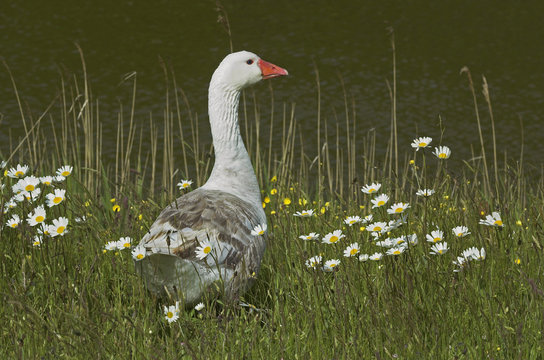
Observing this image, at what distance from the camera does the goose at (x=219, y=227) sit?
146 inches

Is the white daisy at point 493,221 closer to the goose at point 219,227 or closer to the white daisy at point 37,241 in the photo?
the goose at point 219,227

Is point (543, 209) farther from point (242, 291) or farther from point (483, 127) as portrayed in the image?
point (483, 127)

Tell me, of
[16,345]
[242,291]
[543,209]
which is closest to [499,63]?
[543,209]

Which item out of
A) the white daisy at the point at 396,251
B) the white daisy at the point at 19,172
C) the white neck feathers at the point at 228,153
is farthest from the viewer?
the white neck feathers at the point at 228,153

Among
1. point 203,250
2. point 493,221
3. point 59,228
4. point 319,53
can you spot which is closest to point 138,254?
point 203,250

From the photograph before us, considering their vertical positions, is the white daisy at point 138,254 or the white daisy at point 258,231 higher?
the white daisy at point 138,254

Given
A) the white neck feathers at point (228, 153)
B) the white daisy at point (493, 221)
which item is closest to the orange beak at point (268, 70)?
the white neck feathers at point (228, 153)

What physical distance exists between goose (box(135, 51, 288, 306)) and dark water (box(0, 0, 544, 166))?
7619 millimetres

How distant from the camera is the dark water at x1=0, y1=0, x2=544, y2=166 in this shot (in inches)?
540

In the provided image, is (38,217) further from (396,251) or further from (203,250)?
(396,251)

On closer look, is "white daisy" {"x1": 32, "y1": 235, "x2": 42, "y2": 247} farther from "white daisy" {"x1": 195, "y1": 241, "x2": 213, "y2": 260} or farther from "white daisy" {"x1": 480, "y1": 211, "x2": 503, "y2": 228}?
"white daisy" {"x1": 480, "y1": 211, "x2": 503, "y2": 228}

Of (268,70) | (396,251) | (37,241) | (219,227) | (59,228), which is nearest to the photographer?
(396,251)

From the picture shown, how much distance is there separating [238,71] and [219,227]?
4.55 ft

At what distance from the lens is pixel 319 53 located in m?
17.0
